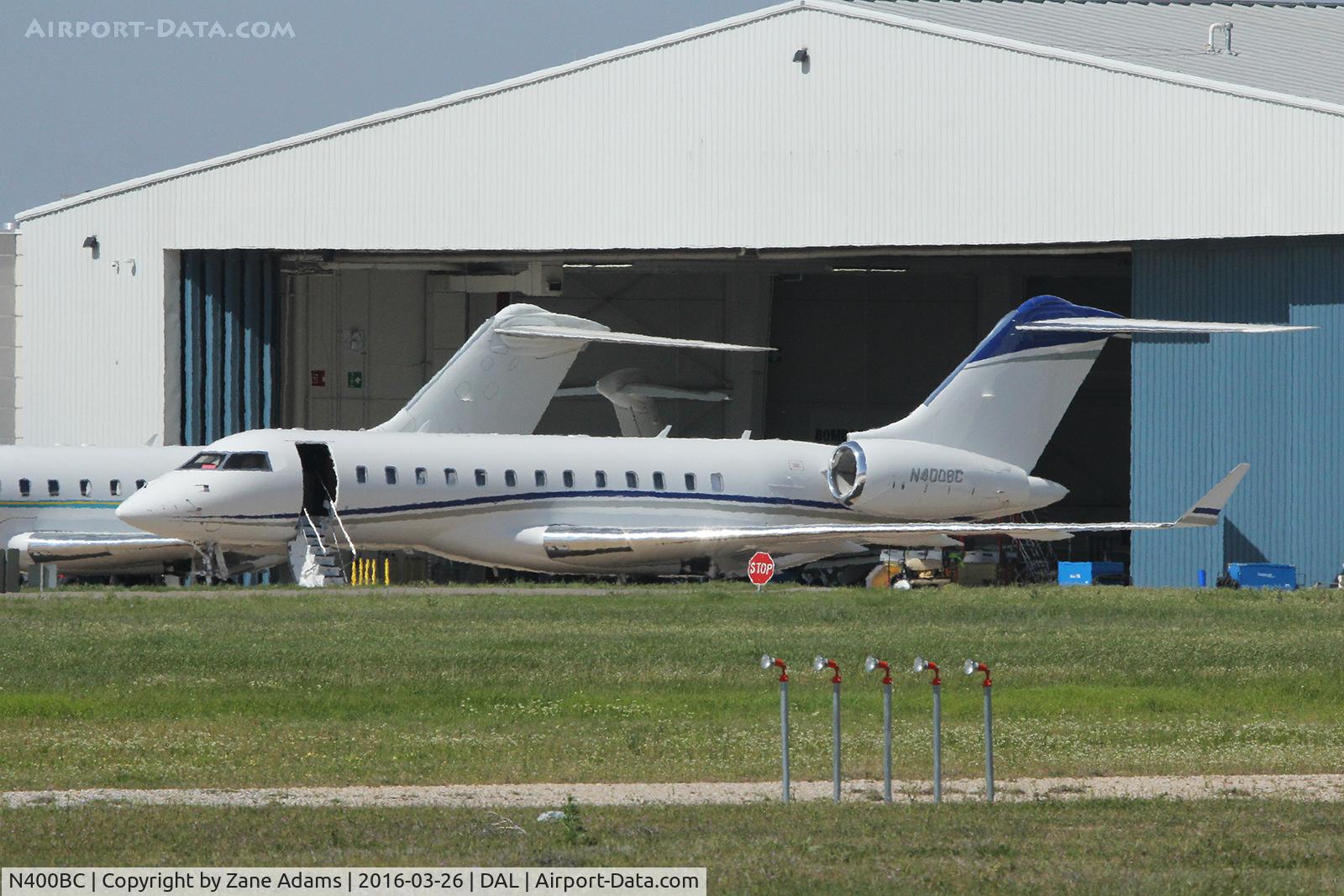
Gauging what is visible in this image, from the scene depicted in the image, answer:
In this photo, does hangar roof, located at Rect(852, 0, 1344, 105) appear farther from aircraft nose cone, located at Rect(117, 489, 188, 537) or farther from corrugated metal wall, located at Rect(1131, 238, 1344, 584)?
aircraft nose cone, located at Rect(117, 489, 188, 537)

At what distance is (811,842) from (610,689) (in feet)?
28.8

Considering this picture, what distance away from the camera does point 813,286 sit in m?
61.6

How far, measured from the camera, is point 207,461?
110 ft

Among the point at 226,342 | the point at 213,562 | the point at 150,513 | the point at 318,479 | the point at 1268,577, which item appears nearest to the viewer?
the point at 150,513

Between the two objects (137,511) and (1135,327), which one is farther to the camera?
(1135,327)

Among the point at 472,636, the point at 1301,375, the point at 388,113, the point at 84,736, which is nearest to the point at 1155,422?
the point at 1301,375

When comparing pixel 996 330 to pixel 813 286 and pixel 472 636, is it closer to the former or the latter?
pixel 472 636

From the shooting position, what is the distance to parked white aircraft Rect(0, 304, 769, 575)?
122 ft

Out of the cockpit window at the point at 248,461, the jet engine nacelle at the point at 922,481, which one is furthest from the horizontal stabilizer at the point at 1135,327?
the cockpit window at the point at 248,461

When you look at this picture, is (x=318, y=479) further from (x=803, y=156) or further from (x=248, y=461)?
(x=803, y=156)

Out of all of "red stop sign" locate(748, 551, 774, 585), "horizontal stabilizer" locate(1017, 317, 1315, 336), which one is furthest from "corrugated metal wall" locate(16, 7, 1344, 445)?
"red stop sign" locate(748, 551, 774, 585)

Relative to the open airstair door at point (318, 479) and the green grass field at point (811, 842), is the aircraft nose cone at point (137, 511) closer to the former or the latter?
the open airstair door at point (318, 479)

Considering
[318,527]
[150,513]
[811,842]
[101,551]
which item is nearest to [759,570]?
[318,527]

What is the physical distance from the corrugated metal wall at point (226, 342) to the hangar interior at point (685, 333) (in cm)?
4
